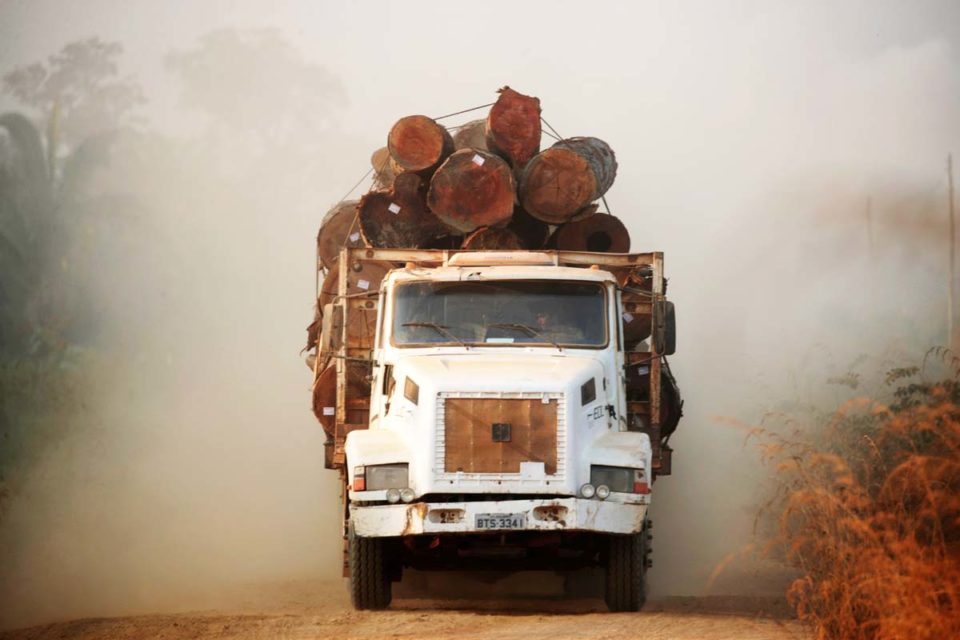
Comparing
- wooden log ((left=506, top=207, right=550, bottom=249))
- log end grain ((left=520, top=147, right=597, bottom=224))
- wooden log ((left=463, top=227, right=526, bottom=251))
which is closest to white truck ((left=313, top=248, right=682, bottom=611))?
wooden log ((left=463, top=227, right=526, bottom=251))

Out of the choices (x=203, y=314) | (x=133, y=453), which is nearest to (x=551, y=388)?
(x=133, y=453)

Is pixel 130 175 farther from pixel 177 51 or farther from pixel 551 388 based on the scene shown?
pixel 551 388

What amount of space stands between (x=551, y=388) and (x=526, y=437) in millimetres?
400

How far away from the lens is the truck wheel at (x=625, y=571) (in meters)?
10.8

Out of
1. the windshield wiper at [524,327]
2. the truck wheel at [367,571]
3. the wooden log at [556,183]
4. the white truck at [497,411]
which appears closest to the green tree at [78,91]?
the wooden log at [556,183]

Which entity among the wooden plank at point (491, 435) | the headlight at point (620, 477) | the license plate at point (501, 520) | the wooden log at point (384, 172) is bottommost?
the license plate at point (501, 520)

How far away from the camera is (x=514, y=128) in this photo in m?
14.0

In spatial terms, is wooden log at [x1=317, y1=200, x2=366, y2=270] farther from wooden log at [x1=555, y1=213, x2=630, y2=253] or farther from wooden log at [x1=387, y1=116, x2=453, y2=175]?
wooden log at [x1=555, y1=213, x2=630, y2=253]

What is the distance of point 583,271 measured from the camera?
11508mm

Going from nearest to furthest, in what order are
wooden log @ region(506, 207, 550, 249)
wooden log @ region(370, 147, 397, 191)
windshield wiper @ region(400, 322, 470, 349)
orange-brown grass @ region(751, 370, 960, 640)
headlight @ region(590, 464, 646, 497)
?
orange-brown grass @ region(751, 370, 960, 640) → headlight @ region(590, 464, 646, 497) → windshield wiper @ region(400, 322, 470, 349) → wooden log @ region(506, 207, 550, 249) → wooden log @ region(370, 147, 397, 191)

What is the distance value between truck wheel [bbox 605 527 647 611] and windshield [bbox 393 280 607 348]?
1561mm

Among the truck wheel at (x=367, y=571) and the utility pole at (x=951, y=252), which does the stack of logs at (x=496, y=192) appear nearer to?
the truck wheel at (x=367, y=571)

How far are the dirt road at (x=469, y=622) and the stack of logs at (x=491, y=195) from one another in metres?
2.58

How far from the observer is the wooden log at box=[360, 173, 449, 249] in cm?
1373
